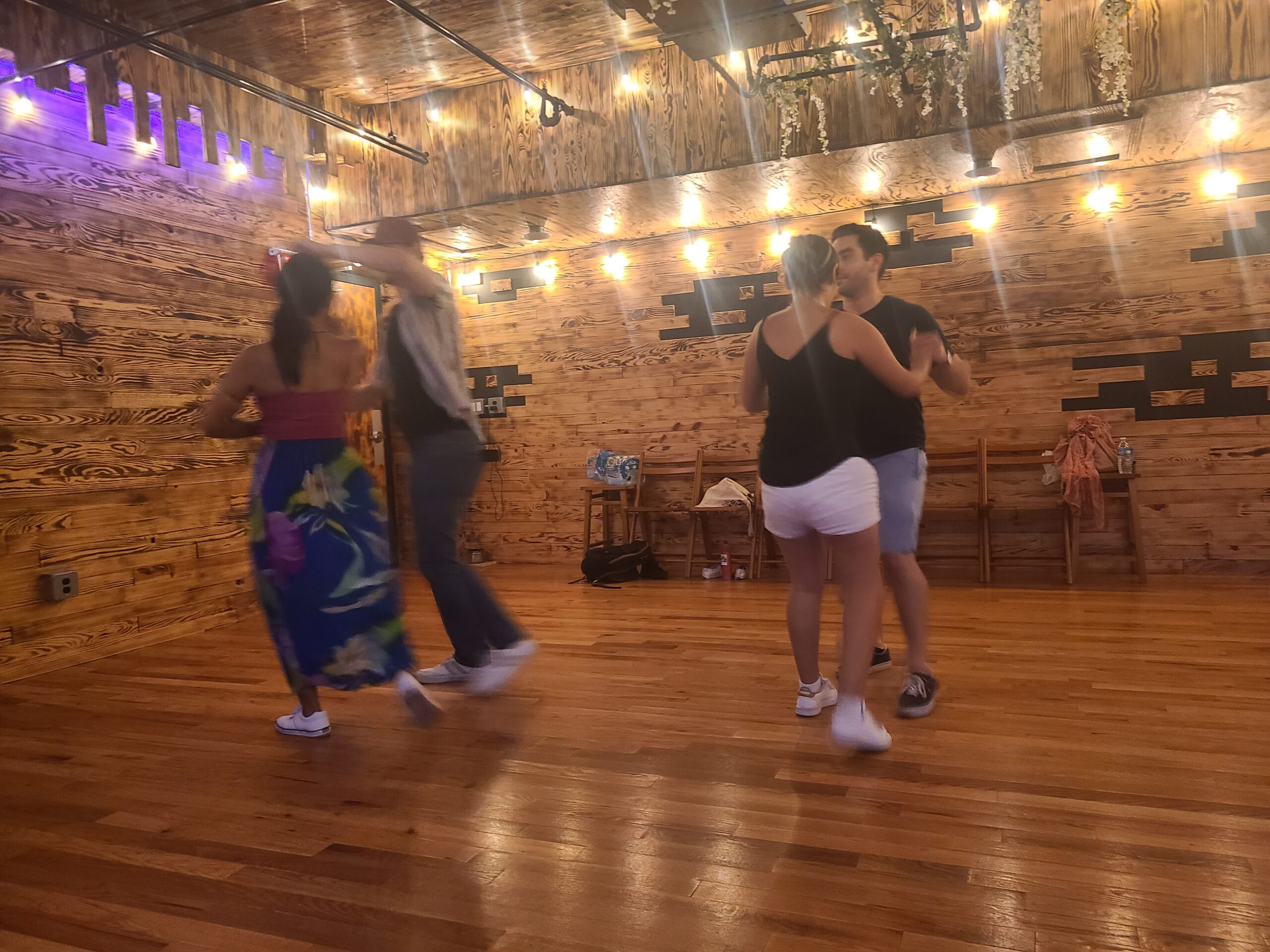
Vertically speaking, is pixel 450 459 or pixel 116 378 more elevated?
pixel 116 378

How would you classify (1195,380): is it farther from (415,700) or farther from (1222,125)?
(415,700)

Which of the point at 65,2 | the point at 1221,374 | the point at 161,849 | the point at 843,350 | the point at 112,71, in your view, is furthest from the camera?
the point at 1221,374

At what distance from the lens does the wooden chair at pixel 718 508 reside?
5.96 m

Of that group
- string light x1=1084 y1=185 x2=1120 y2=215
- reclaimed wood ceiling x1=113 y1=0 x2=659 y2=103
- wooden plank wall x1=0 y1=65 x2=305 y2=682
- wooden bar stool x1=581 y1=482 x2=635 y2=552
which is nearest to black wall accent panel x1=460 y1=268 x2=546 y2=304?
wooden bar stool x1=581 y1=482 x2=635 y2=552

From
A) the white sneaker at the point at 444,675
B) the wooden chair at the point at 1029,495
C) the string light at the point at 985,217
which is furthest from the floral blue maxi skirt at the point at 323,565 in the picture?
the string light at the point at 985,217

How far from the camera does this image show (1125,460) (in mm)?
5227

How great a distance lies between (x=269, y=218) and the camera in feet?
17.7

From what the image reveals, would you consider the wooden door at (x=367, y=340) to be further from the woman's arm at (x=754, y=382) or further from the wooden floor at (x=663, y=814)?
the woman's arm at (x=754, y=382)

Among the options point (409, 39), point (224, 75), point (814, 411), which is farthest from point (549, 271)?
Result: point (814, 411)

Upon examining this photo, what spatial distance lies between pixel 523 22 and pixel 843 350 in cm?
327

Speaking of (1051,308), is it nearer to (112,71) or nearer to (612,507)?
(612,507)

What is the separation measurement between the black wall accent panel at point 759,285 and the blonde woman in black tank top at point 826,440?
11.3 ft

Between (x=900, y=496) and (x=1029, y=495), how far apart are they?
332 cm

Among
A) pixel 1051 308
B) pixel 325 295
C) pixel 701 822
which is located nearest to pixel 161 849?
pixel 701 822
